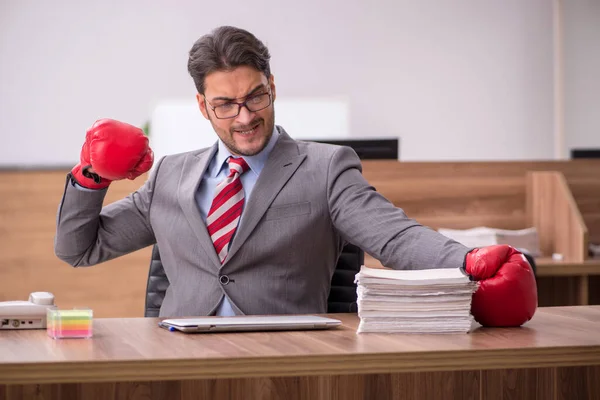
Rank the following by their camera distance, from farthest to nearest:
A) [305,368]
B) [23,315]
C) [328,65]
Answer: [328,65] < [23,315] < [305,368]

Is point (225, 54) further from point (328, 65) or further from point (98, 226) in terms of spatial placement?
point (328, 65)

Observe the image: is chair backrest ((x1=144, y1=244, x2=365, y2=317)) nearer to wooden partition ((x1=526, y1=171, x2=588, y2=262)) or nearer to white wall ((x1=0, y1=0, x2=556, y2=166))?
wooden partition ((x1=526, y1=171, x2=588, y2=262))

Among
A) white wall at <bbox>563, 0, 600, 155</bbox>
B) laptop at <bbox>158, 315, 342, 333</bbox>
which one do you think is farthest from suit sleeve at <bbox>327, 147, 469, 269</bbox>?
white wall at <bbox>563, 0, 600, 155</bbox>

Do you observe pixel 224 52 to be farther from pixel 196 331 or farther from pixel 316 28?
pixel 316 28

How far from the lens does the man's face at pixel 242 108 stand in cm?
204

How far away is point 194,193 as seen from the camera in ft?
6.87

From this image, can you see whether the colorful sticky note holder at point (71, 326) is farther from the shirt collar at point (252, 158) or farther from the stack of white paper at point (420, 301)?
the shirt collar at point (252, 158)

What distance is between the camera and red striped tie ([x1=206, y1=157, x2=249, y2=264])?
2045mm

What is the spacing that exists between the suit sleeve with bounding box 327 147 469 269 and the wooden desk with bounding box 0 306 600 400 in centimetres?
34

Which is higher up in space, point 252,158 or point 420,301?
point 252,158

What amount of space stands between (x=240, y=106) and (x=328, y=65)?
4.48m

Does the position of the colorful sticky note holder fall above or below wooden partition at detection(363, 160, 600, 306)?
below

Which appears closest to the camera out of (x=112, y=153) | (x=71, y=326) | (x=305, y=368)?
(x=305, y=368)

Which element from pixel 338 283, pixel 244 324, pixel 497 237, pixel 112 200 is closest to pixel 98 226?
pixel 338 283
